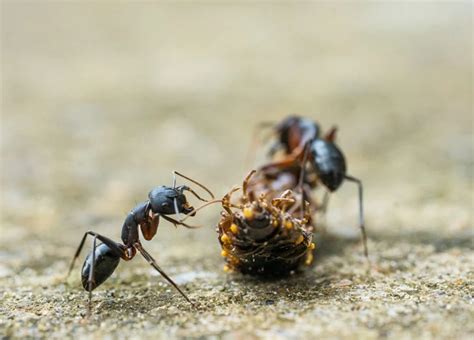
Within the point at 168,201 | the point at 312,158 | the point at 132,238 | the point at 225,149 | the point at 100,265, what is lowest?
the point at 100,265

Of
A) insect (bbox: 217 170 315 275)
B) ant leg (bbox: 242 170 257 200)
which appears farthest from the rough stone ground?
ant leg (bbox: 242 170 257 200)

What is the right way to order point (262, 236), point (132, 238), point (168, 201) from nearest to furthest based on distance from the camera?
Answer: point (262, 236), point (168, 201), point (132, 238)

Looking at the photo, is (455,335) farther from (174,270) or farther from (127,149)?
(127,149)

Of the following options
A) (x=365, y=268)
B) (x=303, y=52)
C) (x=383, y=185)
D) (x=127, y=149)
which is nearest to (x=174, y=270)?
(x=365, y=268)

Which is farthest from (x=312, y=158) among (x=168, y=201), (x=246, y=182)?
(x=168, y=201)

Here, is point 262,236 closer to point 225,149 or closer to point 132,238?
point 132,238
